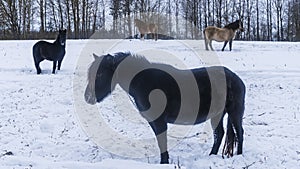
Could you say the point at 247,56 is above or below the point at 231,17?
below

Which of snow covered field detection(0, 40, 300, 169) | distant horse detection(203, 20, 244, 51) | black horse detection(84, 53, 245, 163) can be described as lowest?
snow covered field detection(0, 40, 300, 169)

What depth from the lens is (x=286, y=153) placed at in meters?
5.25

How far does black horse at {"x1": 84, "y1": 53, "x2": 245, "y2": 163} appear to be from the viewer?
473cm

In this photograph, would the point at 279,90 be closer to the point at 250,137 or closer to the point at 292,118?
the point at 292,118

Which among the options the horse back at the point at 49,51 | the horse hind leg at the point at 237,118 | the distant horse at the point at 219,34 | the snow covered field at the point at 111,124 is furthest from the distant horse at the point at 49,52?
the horse hind leg at the point at 237,118

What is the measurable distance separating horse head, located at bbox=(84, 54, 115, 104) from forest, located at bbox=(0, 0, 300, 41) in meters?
31.6

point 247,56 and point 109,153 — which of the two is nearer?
point 109,153

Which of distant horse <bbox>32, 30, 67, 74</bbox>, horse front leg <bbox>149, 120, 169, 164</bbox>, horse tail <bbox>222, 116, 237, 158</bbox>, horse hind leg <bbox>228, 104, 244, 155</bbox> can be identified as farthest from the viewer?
distant horse <bbox>32, 30, 67, 74</bbox>

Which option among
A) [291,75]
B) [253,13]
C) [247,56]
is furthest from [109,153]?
[253,13]

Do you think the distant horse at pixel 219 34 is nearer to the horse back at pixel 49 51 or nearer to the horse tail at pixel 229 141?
the horse back at pixel 49 51

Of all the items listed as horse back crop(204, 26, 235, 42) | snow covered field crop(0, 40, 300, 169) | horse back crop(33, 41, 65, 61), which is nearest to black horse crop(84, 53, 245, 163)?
snow covered field crop(0, 40, 300, 169)

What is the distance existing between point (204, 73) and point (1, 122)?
165 inches

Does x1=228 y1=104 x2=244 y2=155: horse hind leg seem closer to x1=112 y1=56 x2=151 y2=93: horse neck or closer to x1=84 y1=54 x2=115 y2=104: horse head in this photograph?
x1=112 y1=56 x2=151 y2=93: horse neck

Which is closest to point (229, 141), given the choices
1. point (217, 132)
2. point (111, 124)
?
point (217, 132)
